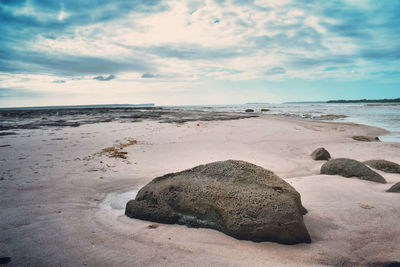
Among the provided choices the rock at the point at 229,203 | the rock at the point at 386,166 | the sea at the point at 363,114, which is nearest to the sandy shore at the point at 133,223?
the rock at the point at 229,203

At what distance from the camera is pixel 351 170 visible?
17.8 feet

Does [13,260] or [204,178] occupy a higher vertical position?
[204,178]

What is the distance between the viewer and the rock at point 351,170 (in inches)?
205

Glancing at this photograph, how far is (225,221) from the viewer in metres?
2.90

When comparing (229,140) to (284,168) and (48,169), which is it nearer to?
(284,168)

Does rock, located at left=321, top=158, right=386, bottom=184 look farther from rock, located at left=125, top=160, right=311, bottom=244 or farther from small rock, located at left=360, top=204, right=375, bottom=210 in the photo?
rock, located at left=125, top=160, right=311, bottom=244

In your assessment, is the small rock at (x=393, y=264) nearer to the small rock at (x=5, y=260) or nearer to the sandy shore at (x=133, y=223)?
the sandy shore at (x=133, y=223)

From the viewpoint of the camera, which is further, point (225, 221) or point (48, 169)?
point (48, 169)

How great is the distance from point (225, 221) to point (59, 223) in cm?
218

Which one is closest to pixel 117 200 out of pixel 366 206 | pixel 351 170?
pixel 366 206

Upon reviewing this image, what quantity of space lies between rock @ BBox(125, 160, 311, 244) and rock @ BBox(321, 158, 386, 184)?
2.69 metres

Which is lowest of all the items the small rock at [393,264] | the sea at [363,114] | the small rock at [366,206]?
the small rock at [393,264]

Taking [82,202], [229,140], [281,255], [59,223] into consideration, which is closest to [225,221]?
[281,255]

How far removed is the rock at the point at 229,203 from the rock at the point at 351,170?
269 centimetres
